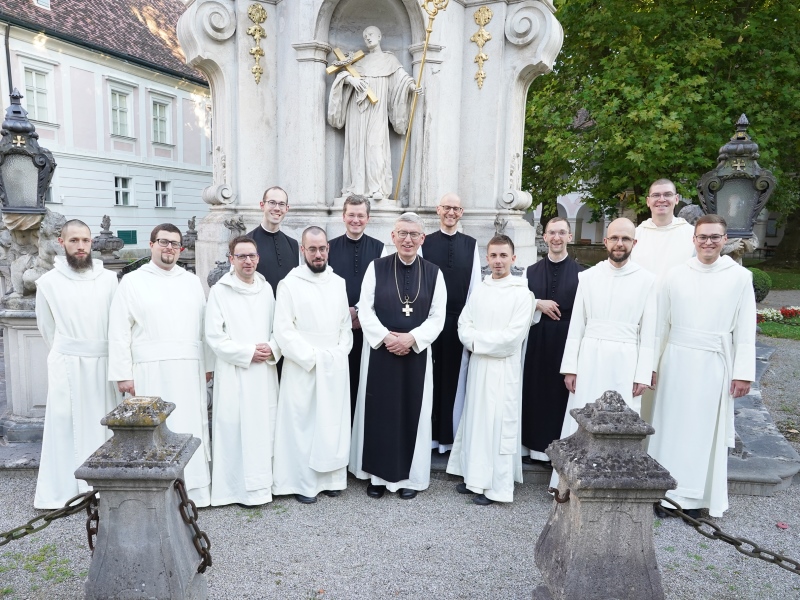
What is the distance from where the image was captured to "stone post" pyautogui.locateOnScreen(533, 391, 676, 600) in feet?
8.50

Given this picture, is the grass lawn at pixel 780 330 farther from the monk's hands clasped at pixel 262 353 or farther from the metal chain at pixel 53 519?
the metal chain at pixel 53 519

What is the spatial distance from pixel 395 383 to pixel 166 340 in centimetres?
159

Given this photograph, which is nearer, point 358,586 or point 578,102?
point 358,586

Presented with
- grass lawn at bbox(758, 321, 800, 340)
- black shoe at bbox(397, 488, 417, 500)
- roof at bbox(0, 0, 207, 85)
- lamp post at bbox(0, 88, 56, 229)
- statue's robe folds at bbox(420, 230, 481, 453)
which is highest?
roof at bbox(0, 0, 207, 85)

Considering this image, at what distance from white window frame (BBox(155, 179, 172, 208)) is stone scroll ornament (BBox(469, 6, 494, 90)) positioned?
69.6 ft

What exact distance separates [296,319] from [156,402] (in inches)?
70.3

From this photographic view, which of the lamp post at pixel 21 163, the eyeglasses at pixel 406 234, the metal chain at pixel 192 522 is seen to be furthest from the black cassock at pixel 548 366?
the lamp post at pixel 21 163

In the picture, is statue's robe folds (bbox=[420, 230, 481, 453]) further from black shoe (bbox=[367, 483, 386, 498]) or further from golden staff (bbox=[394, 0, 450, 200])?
golden staff (bbox=[394, 0, 450, 200])

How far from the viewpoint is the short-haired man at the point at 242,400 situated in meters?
4.25

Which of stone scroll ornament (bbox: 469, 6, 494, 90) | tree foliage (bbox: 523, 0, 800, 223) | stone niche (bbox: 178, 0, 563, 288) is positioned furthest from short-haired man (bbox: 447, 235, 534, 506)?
tree foliage (bbox: 523, 0, 800, 223)

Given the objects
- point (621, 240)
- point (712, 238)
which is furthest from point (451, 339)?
point (712, 238)

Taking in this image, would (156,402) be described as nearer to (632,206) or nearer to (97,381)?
(97,381)

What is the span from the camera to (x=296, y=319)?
14.5 ft

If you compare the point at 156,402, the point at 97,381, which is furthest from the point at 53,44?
the point at 156,402
